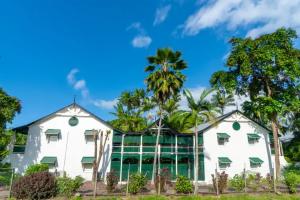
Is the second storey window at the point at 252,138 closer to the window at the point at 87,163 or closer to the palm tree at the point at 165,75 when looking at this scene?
the palm tree at the point at 165,75

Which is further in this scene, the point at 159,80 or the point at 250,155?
the point at 250,155

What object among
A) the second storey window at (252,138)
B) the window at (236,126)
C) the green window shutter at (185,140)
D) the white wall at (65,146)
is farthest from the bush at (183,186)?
the second storey window at (252,138)

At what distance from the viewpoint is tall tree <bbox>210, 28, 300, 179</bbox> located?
84.1ft

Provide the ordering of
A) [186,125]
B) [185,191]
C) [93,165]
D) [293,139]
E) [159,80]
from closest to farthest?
[185,191], [159,80], [93,165], [186,125], [293,139]

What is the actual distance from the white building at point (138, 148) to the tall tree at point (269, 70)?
9.56 ft

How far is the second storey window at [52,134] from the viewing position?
83.5ft

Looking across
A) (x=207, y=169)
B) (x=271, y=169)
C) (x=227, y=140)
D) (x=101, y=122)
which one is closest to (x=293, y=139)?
(x=271, y=169)

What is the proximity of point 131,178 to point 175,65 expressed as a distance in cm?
1203

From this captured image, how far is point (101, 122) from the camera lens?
2712cm

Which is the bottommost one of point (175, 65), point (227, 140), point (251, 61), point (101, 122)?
point (227, 140)

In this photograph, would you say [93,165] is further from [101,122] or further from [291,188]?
[291,188]

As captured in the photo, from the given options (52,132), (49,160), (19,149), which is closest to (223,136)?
(52,132)

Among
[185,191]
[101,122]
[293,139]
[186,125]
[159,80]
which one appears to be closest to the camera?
[185,191]

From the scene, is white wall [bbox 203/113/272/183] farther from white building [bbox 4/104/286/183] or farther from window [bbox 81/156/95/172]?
window [bbox 81/156/95/172]
